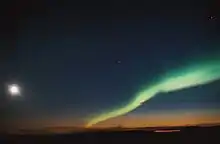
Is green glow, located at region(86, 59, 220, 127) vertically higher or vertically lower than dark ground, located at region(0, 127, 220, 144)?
higher

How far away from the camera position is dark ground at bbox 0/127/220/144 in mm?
1260

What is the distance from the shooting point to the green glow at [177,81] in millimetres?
1275

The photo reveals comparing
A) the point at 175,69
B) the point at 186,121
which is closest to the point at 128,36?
the point at 175,69

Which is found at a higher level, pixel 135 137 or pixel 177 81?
pixel 177 81

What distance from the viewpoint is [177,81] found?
4.24ft

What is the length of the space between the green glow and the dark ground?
0.16 feet

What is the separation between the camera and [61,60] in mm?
1290

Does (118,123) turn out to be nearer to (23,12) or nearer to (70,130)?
(70,130)

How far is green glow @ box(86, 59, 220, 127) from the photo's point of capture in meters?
1.28

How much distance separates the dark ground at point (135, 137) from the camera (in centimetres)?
126

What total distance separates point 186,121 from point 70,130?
0.35 meters

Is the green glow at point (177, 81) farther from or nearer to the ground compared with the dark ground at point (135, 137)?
farther from the ground

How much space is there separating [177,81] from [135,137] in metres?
0.21

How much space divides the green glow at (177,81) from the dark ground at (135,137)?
0.16 feet
